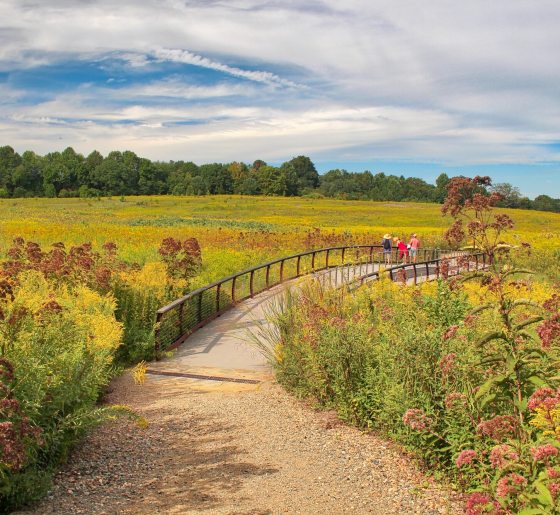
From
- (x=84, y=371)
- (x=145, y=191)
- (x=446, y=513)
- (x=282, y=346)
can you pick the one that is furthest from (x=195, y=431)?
(x=145, y=191)

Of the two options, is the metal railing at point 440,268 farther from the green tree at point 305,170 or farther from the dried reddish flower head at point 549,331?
the green tree at point 305,170

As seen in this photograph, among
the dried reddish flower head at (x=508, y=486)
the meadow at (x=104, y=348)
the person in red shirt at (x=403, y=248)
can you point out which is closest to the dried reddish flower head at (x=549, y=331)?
the dried reddish flower head at (x=508, y=486)

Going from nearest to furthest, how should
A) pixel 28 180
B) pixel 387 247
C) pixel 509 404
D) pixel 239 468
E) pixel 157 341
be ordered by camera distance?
pixel 509 404, pixel 239 468, pixel 157 341, pixel 387 247, pixel 28 180

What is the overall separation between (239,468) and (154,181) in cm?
13651

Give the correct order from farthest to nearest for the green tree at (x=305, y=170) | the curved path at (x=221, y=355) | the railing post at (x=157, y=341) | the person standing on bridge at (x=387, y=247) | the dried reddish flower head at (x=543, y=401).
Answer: the green tree at (x=305, y=170)
the person standing on bridge at (x=387, y=247)
the railing post at (x=157, y=341)
the curved path at (x=221, y=355)
the dried reddish flower head at (x=543, y=401)

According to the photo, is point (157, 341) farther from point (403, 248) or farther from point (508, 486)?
point (403, 248)

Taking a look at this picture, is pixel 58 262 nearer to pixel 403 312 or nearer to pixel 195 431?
pixel 195 431

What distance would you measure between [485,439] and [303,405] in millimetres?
2962

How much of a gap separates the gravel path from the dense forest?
11081 cm

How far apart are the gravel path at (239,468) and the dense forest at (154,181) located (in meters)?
111

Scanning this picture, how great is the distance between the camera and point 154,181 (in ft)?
452

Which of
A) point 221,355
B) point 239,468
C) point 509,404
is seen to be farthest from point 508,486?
point 221,355

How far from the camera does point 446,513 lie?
469 centimetres

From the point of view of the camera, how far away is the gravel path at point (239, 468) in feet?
15.8
